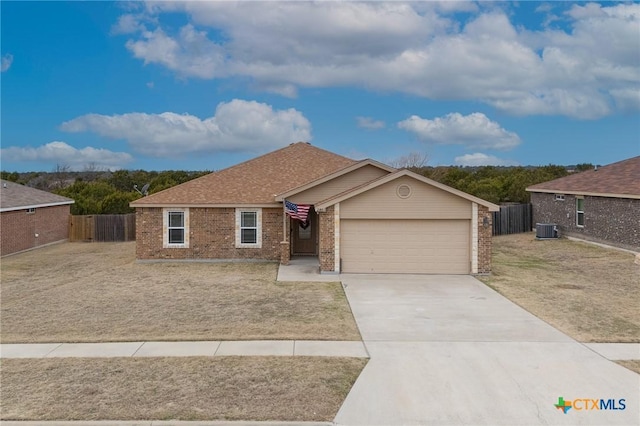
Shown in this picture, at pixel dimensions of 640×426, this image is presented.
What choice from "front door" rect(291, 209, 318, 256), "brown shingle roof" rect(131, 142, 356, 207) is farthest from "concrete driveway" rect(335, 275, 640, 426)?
"brown shingle roof" rect(131, 142, 356, 207)

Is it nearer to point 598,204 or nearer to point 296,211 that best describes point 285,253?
point 296,211

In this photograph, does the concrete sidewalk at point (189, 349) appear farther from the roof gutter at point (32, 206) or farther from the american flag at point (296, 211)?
the roof gutter at point (32, 206)

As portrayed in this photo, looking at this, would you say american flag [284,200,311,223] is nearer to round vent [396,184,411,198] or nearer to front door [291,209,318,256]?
front door [291,209,318,256]

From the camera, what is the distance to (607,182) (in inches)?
971

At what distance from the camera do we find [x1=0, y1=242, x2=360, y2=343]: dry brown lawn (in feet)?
32.7

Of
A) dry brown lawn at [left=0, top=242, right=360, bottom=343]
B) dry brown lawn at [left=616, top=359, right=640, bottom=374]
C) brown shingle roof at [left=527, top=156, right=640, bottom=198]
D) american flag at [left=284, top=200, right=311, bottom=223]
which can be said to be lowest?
dry brown lawn at [left=616, top=359, right=640, bottom=374]

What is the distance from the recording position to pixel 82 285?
15.3 metres

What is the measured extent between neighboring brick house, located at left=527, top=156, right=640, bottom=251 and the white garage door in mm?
9343

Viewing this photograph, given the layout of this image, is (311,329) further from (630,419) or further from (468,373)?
(630,419)

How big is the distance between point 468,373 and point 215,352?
4.28m

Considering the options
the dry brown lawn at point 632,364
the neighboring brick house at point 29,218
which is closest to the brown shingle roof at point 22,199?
the neighboring brick house at point 29,218

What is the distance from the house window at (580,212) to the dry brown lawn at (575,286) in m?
1.74

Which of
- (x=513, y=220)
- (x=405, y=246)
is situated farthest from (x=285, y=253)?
(x=513, y=220)

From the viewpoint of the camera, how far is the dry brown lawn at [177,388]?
6.37 meters
